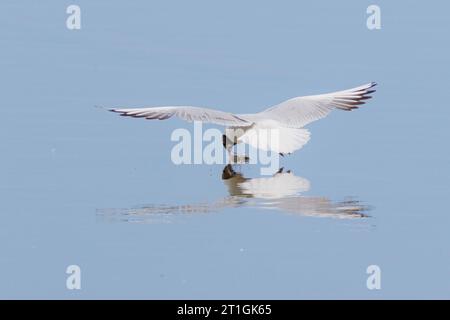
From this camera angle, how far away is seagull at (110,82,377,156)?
39.5 feet

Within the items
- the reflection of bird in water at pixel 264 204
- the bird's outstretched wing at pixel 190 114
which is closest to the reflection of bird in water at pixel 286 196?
the reflection of bird in water at pixel 264 204

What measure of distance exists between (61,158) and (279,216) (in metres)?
2.71

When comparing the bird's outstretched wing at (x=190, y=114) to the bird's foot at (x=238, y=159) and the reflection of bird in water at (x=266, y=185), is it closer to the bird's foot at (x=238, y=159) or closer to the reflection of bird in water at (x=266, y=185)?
the reflection of bird in water at (x=266, y=185)

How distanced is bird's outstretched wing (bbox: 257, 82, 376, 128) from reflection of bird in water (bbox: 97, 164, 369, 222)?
1.05m

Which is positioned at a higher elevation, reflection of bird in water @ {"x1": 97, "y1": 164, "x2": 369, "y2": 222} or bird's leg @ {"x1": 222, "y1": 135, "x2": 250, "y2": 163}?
bird's leg @ {"x1": 222, "y1": 135, "x2": 250, "y2": 163}

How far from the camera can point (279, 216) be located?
34.9ft

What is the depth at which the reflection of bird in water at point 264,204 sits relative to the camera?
10625 millimetres

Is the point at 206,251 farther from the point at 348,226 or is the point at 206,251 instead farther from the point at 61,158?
the point at 61,158

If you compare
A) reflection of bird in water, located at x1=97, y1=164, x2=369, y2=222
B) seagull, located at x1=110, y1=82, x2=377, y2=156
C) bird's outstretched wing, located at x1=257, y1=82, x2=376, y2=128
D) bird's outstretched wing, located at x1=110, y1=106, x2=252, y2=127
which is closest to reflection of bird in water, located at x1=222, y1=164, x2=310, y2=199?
reflection of bird in water, located at x1=97, y1=164, x2=369, y2=222

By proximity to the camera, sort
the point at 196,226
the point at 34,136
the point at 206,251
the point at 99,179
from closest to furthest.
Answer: the point at 206,251 < the point at 196,226 < the point at 99,179 < the point at 34,136

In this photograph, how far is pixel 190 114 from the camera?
12.0 meters

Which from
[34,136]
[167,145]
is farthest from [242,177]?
[34,136]

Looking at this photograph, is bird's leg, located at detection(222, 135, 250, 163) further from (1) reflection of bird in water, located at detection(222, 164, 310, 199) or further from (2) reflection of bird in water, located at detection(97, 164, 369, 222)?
(2) reflection of bird in water, located at detection(97, 164, 369, 222)

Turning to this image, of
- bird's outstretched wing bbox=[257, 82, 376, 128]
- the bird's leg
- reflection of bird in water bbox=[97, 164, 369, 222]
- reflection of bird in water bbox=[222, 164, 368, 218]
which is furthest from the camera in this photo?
bird's outstretched wing bbox=[257, 82, 376, 128]
